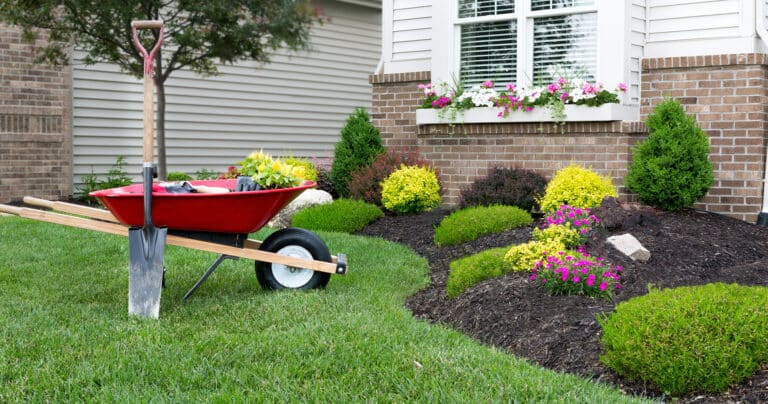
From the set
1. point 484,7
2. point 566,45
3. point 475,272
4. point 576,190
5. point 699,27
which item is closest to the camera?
point 475,272

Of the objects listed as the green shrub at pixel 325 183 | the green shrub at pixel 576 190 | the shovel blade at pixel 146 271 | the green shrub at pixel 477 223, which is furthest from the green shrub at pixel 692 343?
the green shrub at pixel 325 183

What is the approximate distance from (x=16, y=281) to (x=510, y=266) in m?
3.51

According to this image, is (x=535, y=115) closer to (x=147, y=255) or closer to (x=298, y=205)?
(x=298, y=205)

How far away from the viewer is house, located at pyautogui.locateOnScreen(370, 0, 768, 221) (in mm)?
8766

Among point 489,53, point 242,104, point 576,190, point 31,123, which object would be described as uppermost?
point 489,53

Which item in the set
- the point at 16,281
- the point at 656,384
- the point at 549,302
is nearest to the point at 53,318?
the point at 16,281

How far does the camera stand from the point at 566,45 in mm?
9391

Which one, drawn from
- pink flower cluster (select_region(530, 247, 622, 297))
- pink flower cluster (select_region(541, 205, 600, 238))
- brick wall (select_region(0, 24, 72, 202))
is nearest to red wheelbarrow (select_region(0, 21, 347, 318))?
pink flower cluster (select_region(530, 247, 622, 297))

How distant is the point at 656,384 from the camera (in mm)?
3775

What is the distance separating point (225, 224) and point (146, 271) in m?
0.61

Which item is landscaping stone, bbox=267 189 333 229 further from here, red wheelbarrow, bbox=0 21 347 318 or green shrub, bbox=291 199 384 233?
red wheelbarrow, bbox=0 21 347 318

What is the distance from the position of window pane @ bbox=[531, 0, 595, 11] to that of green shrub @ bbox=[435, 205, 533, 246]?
2.69 m

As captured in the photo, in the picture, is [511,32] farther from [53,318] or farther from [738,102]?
[53,318]

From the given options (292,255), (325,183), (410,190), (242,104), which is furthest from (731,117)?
(242,104)
